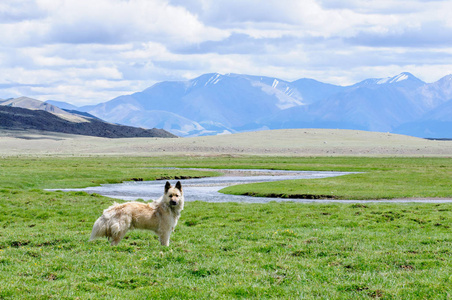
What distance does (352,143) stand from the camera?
165625mm

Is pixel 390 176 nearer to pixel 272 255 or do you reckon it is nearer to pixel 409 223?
pixel 409 223

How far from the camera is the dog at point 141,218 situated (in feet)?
52.4

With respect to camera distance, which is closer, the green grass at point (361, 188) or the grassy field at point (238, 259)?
the grassy field at point (238, 259)

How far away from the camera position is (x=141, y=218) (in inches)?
641

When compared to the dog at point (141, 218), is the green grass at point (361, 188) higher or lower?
lower

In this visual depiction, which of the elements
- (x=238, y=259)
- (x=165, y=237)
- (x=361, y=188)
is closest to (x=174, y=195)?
(x=165, y=237)

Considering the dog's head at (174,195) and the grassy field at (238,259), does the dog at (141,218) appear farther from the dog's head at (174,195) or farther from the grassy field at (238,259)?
the grassy field at (238,259)

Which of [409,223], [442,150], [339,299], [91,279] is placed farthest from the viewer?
[442,150]

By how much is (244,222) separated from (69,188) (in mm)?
32167

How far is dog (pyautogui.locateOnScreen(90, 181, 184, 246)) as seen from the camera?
52.4ft

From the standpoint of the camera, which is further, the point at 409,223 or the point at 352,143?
the point at 352,143

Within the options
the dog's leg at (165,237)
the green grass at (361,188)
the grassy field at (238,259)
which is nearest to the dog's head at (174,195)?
the dog's leg at (165,237)

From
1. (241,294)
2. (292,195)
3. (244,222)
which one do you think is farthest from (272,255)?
(292,195)

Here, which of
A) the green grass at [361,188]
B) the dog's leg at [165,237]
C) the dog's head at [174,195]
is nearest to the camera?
the dog's head at [174,195]
